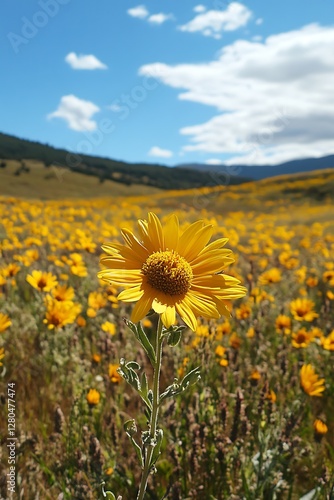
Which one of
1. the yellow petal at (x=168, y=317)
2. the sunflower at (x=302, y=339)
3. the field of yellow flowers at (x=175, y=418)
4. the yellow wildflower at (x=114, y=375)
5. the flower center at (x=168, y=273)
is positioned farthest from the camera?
the sunflower at (x=302, y=339)

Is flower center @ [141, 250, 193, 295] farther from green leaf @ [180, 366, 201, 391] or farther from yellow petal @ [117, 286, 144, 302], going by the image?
green leaf @ [180, 366, 201, 391]

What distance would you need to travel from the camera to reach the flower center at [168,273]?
1.62 m

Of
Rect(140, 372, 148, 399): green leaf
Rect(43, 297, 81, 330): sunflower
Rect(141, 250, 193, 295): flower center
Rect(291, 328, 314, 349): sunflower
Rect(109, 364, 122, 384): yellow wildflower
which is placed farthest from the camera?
Rect(291, 328, 314, 349): sunflower

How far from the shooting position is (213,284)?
65.2 inches

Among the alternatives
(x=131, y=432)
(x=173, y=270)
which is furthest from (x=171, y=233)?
(x=131, y=432)

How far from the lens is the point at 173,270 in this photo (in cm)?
163

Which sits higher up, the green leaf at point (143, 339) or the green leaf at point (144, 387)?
the green leaf at point (143, 339)

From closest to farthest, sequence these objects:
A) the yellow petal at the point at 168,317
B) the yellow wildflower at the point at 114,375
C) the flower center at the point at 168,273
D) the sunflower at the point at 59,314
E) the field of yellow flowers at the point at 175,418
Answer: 1. the yellow petal at the point at 168,317
2. the flower center at the point at 168,273
3. the field of yellow flowers at the point at 175,418
4. the yellow wildflower at the point at 114,375
5. the sunflower at the point at 59,314

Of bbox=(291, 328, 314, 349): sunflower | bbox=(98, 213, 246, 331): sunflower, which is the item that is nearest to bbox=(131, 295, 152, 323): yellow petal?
bbox=(98, 213, 246, 331): sunflower

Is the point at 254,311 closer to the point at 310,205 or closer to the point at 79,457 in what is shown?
the point at 79,457

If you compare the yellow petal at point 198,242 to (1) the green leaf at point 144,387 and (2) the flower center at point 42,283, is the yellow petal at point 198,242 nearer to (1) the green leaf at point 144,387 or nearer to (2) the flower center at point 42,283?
(1) the green leaf at point 144,387

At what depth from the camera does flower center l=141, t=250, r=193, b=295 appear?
1.62 meters

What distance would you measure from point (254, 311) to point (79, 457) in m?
2.66

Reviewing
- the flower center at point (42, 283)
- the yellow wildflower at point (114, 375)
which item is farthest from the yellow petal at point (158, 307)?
the flower center at point (42, 283)
